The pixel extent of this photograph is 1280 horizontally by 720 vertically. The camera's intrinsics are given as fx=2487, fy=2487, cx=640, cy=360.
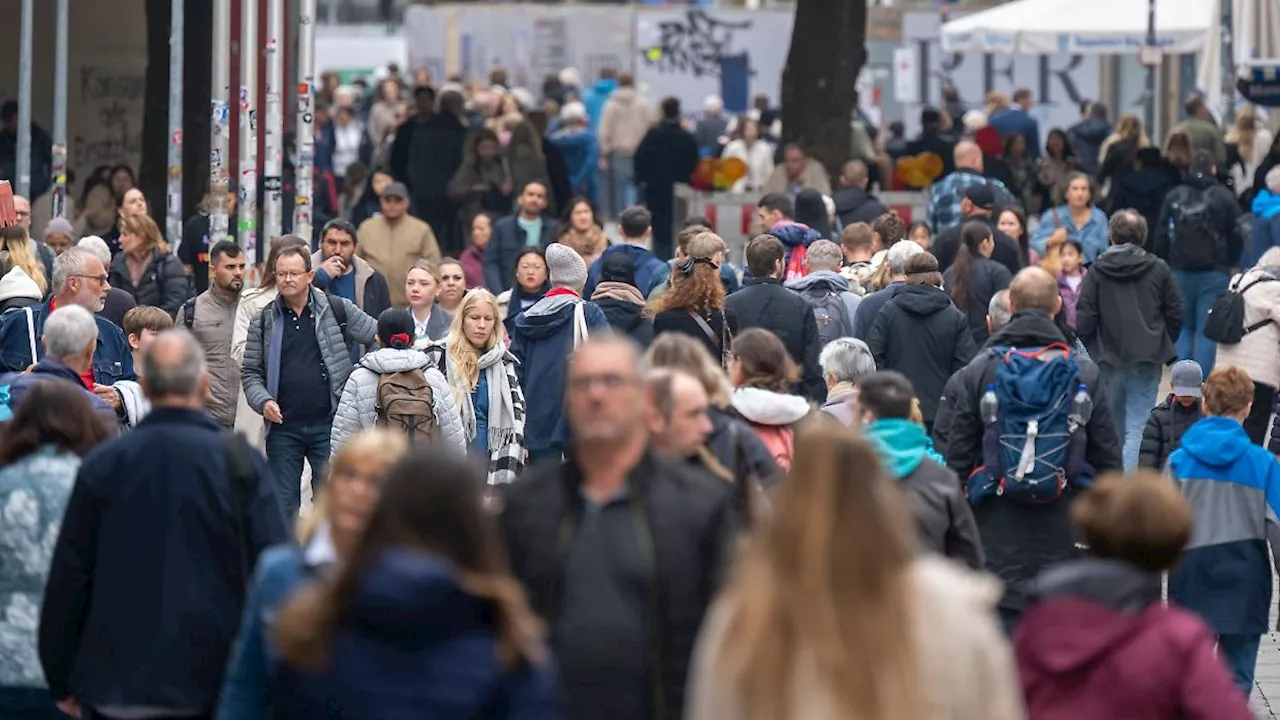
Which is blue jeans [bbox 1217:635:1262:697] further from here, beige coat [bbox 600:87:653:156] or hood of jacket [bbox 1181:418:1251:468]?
beige coat [bbox 600:87:653:156]

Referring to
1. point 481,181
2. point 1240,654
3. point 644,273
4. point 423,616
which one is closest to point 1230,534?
point 1240,654

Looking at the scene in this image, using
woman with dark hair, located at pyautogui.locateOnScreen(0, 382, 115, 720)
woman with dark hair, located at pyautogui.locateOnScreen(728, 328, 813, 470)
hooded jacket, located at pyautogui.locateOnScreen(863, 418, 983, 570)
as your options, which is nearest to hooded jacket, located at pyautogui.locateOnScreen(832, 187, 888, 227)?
woman with dark hair, located at pyautogui.locateOnScreen(728, 328, 813, 470)

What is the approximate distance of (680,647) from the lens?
17.1 feet

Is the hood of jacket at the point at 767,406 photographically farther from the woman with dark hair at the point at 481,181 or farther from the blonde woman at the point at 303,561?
the woman with dark hair at the point at 481,181

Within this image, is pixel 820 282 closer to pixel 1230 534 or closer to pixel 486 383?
pixel 486 383

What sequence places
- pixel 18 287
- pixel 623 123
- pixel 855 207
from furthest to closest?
pixel 623 123
pixel 855 207
pixel 18 287

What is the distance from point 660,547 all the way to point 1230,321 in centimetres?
838

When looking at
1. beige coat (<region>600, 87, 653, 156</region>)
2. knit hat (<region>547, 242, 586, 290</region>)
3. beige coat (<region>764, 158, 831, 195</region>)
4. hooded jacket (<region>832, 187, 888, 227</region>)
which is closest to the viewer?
knit hat (<region>547, 242, 586, 290</region>)

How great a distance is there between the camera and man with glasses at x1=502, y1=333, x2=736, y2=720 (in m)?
5.13

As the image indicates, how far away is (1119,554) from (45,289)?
8.77m

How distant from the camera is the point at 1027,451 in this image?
857cm

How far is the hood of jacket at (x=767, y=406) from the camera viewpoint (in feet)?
25.1

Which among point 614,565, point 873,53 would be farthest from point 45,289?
point 873,53

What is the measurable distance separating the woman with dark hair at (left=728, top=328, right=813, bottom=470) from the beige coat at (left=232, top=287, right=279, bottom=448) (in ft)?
13.4
